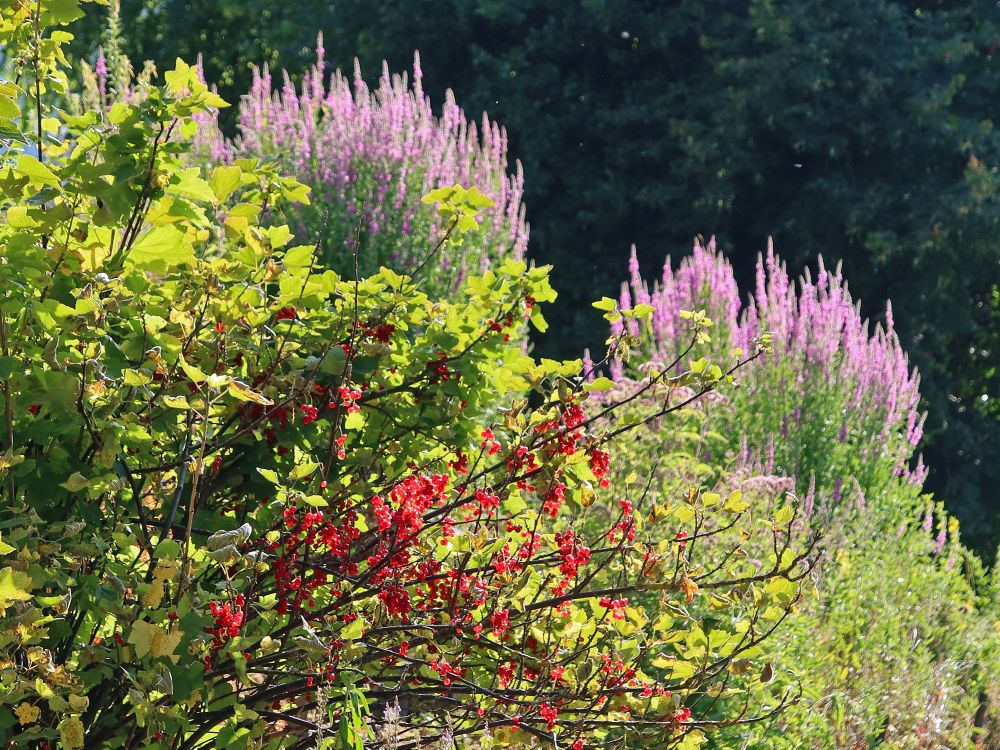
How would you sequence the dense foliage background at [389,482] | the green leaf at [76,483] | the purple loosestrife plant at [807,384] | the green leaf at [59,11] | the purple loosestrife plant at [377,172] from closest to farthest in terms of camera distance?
the green leaf at [76,483] → the dense foliage background at [389,482] → the green leaf at [59,11] → the purple loosestrife plant at [807,384] → the purple loosestrife plant at [377,172]

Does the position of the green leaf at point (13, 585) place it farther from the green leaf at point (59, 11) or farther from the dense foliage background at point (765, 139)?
the dense foliage background at point (765, 139)

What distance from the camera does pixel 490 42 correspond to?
17.5 meters

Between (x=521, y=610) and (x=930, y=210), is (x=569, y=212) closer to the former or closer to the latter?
(x=930, y=210)

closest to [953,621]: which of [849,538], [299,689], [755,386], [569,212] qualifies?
[849,538]

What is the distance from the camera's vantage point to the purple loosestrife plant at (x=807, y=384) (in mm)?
7957

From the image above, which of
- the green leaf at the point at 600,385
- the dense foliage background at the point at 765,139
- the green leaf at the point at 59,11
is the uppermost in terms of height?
the dense foliage background at the point at 765,139

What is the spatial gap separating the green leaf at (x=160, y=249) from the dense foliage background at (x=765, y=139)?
12.9m

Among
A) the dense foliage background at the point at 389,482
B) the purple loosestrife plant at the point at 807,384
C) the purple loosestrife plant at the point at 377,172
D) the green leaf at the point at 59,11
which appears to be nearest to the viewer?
the dense foliage background at the point at 389,482

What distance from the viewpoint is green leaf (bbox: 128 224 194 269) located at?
255cm

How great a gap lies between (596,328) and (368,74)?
5.33 meters

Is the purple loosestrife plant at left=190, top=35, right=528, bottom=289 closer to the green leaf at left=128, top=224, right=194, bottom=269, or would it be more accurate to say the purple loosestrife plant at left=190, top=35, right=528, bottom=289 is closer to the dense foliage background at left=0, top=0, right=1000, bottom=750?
the dense foliage background at left=0, top=0, right=1000, bottom=750

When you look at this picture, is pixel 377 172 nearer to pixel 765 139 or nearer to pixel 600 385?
pixel 600 385

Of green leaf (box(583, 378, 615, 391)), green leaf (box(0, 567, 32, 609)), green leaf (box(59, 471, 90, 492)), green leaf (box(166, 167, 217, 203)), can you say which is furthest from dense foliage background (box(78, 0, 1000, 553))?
green leaf (box(0, 567, 32, 609))

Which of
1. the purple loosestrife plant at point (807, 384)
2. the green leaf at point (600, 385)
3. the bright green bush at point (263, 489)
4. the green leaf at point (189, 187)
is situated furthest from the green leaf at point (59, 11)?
the purple loosestrife plant at point (807, 384)
